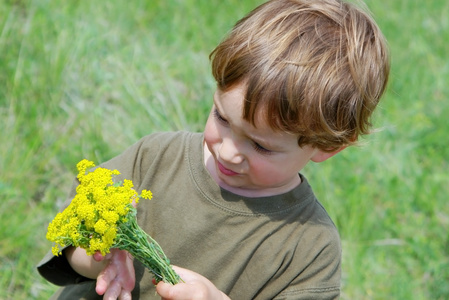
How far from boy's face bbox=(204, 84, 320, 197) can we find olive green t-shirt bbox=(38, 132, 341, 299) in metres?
0.10

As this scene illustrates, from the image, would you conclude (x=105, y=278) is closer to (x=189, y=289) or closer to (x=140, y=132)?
(x=189, y=289)

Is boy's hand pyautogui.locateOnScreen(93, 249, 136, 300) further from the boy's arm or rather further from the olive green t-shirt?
the olive green t-shirt

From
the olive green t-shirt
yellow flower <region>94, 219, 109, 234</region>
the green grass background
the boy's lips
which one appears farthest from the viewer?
the green grass background

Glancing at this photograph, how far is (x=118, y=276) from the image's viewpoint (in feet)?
6.61

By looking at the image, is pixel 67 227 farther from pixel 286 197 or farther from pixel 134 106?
pixel 134 106

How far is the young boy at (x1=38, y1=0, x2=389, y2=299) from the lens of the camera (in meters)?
1.95

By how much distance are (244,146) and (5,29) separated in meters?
2.31

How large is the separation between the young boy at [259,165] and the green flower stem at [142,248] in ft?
0.13

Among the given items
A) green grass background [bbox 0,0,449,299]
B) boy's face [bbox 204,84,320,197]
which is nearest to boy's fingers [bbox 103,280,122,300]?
boy's face [bbox 204,84,320,197]

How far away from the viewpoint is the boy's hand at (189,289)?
1.84m

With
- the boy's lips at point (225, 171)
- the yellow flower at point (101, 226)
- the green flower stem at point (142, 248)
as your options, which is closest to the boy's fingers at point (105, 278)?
the green flower stem at point (142, 248)

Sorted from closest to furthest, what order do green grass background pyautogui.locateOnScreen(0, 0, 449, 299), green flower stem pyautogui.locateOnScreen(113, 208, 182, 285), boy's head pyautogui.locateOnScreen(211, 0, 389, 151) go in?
1. green flower stem pyautogui.locateOnScreen(113, 208, 182, 285)
2. boy's head pyautogui.locateOnScreen(211, 0, 389, 151)
3. green grass background pyautogui.locateOnScreen(0, 0, 449, 299)

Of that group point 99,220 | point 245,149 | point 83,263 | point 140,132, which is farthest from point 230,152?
point 140,132

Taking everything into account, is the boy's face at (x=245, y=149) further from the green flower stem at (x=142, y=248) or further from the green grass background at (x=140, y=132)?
the green grass background at (x=140, y=132)
